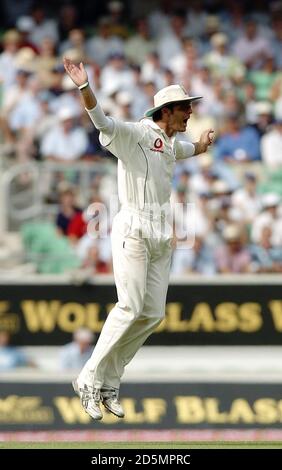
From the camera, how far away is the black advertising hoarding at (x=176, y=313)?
1284 cm

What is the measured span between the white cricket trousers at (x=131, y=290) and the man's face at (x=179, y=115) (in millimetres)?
659

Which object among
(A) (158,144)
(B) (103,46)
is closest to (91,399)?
(A) (158,144)

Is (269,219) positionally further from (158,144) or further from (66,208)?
(158,144)

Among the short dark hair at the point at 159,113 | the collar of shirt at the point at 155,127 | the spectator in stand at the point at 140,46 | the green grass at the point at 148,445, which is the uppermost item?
the spectator in stand at the point at 140,46

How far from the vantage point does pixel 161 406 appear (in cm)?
1230

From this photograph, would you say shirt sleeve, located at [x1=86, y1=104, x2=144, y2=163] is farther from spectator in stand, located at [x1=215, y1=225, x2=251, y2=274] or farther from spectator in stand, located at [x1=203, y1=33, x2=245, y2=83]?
spectator in stand, located at [x1=203, y1=33, x2=245, y2=83]

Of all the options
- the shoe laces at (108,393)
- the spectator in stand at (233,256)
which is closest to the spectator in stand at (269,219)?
the spectator in stand at (233,256)

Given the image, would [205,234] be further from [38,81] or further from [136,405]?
[38,81]

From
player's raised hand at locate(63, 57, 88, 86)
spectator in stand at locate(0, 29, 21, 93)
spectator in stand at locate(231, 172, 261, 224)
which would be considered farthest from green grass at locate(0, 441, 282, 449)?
spectator in stand at locate(0, 29, 21, 93)

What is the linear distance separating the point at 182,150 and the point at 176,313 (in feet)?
11.5

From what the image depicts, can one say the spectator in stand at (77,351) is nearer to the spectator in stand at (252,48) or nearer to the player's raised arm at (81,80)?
the player's raised arm at (81,80)

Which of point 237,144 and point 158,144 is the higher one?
point 158,144

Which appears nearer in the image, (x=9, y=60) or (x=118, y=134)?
(x=118, y=134)
